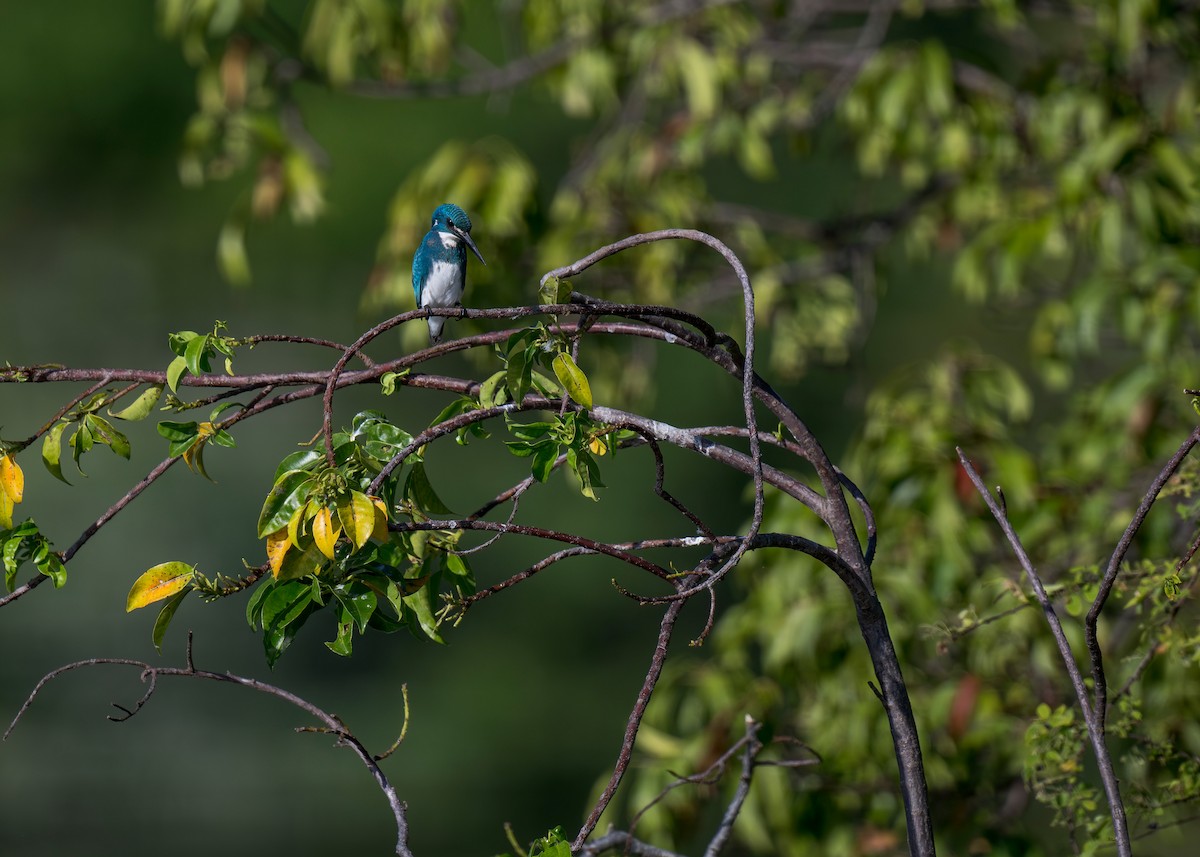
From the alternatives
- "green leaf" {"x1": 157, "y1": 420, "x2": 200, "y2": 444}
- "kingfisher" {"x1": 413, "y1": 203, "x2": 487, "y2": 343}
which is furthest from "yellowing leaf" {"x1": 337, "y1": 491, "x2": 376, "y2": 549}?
"kingfisher" {"x1": 413, "y1": 203, "x2": 487, "y2": 343}

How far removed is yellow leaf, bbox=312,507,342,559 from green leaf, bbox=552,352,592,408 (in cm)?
26

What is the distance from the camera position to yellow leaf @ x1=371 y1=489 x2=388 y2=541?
4.07ft

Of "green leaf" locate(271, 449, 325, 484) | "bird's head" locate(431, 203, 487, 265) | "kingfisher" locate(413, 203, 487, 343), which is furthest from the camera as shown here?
"kingfisher" locate(413, 203, 487, 343)

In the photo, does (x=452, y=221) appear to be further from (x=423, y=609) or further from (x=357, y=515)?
(x=357, y=515)

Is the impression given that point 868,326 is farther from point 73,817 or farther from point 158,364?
point 73,817

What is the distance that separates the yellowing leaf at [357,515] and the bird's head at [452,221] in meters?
1.66

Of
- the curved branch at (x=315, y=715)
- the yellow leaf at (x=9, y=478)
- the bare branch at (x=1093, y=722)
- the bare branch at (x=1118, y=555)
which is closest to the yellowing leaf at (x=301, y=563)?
the curved branch at (x=315, y=715)

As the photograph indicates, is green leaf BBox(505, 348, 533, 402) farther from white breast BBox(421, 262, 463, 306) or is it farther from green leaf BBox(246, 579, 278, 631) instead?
white breast BBox(421, 262, 463, 306)

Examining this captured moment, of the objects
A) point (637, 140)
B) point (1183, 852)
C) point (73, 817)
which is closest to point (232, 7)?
point (637, 140)

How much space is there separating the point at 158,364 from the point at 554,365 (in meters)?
10.8

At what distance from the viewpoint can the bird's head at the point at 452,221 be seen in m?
2.92

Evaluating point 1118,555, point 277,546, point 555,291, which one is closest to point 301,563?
point 277,546

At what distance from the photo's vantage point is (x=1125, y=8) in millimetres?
2654

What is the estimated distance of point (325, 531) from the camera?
47.7 inches
